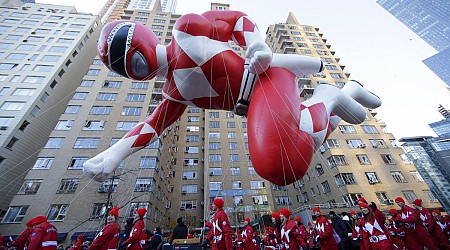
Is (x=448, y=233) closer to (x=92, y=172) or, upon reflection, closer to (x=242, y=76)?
(x=242, y=76)

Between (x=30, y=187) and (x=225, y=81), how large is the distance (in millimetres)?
23706

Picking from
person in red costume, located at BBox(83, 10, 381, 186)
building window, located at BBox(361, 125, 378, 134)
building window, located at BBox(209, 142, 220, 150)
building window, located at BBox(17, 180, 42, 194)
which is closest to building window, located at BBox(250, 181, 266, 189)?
building window, located at BBox(209, 142, 220, 150)

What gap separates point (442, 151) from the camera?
70250mm

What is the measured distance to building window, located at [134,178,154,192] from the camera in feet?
63.1

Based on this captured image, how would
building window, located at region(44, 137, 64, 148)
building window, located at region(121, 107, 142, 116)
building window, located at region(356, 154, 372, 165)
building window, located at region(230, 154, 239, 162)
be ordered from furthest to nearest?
building window, located at region(230, 154, 239, 162), building window, located at region(121, 107, 142, 116), building window, located at region(356, 154, 372, 165), building window, located at region(44, 137, 64, 148)

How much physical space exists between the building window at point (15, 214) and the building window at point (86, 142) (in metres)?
6.14

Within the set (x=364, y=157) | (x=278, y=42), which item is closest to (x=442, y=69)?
(x=278, y=42)

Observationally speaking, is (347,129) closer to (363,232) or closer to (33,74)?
(363,232)

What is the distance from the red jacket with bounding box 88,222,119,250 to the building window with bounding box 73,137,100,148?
747 inches

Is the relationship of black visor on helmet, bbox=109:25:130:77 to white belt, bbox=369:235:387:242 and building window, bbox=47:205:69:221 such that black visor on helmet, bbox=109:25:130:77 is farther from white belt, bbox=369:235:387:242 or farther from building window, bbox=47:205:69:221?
building window, bbox=47:205:69:221

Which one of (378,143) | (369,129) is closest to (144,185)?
(378,143)

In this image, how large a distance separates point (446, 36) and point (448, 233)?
10108 cm

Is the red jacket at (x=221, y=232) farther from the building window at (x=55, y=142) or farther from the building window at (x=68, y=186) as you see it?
the building window at (x=55, y=142)

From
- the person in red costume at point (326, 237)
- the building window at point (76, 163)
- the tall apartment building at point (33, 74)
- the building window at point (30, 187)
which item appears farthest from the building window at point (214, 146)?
the person in red costume at point (326, 237)
